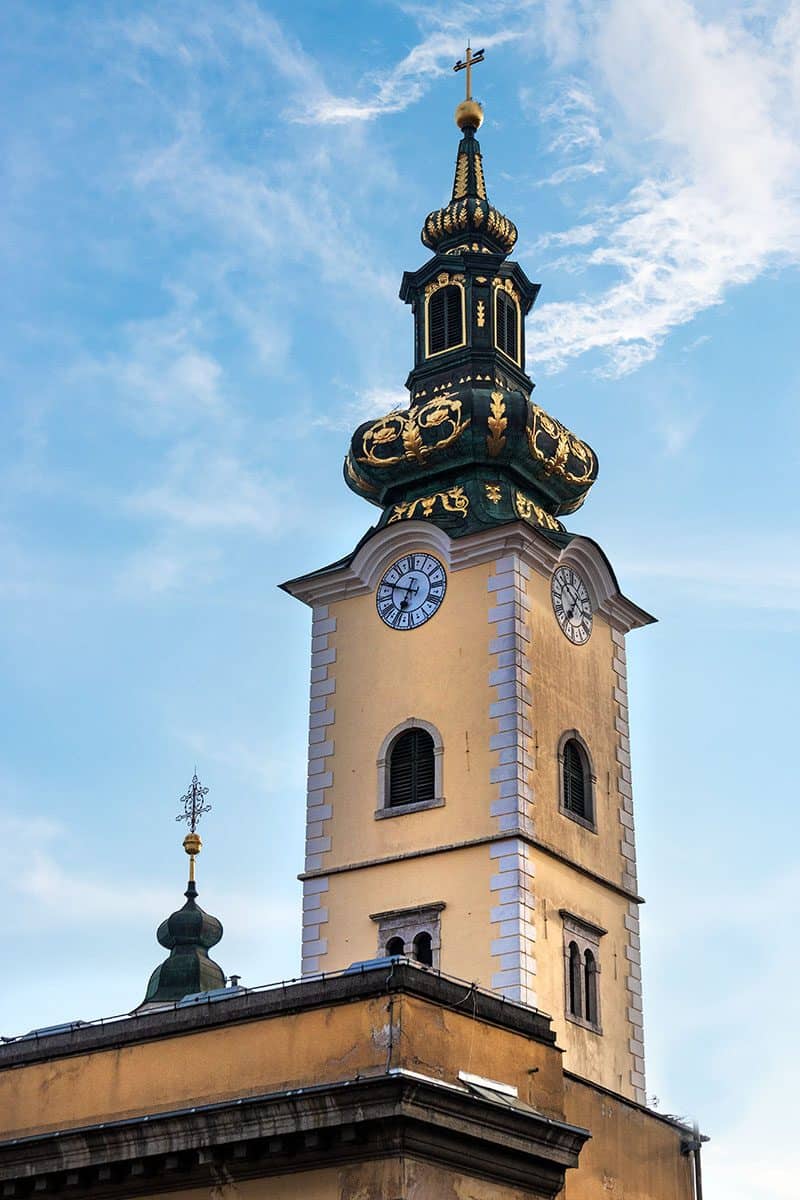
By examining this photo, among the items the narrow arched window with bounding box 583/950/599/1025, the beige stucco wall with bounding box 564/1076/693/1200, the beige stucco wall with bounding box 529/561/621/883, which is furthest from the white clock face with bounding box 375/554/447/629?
the beige stucco wall with bounding box 564/1076/693/1200

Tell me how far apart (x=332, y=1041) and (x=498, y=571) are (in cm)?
1119

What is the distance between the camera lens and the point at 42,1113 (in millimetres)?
26391

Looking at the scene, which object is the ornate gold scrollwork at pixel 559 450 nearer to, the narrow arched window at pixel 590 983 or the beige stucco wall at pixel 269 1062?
the narrow arched window at pixel 590 983

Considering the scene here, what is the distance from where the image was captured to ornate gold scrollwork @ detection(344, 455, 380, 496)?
3691cm

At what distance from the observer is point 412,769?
33.7 meters

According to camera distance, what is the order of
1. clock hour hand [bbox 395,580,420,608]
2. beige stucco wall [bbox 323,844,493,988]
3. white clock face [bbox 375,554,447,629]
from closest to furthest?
beige stucco wall [bbox 323,844,493,988] < white clock face [bbox 375,554,447,629] < clock hour hand [bbox 395,580,420,608]

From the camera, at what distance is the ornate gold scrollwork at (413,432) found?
36000 mm

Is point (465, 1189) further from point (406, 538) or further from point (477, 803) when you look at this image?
point (406, 538)

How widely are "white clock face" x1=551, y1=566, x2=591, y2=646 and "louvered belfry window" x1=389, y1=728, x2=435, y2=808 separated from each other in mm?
2983

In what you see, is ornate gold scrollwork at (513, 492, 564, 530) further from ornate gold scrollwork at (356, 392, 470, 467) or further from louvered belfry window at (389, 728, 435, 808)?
louvered belfry window at (389, 728, 435, 808)

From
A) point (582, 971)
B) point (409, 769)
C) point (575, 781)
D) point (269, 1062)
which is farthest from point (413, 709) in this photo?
point (269, 1062)

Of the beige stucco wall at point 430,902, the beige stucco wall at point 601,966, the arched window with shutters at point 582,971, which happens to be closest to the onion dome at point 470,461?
the beige stucco wall at point 430,902

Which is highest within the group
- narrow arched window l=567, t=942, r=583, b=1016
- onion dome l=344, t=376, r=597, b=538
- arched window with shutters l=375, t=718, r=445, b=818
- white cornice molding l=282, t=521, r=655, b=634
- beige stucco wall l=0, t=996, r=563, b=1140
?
onion dome l=344, t=376, r=597, b=538

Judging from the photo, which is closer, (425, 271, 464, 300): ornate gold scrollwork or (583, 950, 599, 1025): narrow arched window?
(583, 950, 599, 1025): narrow arched window
